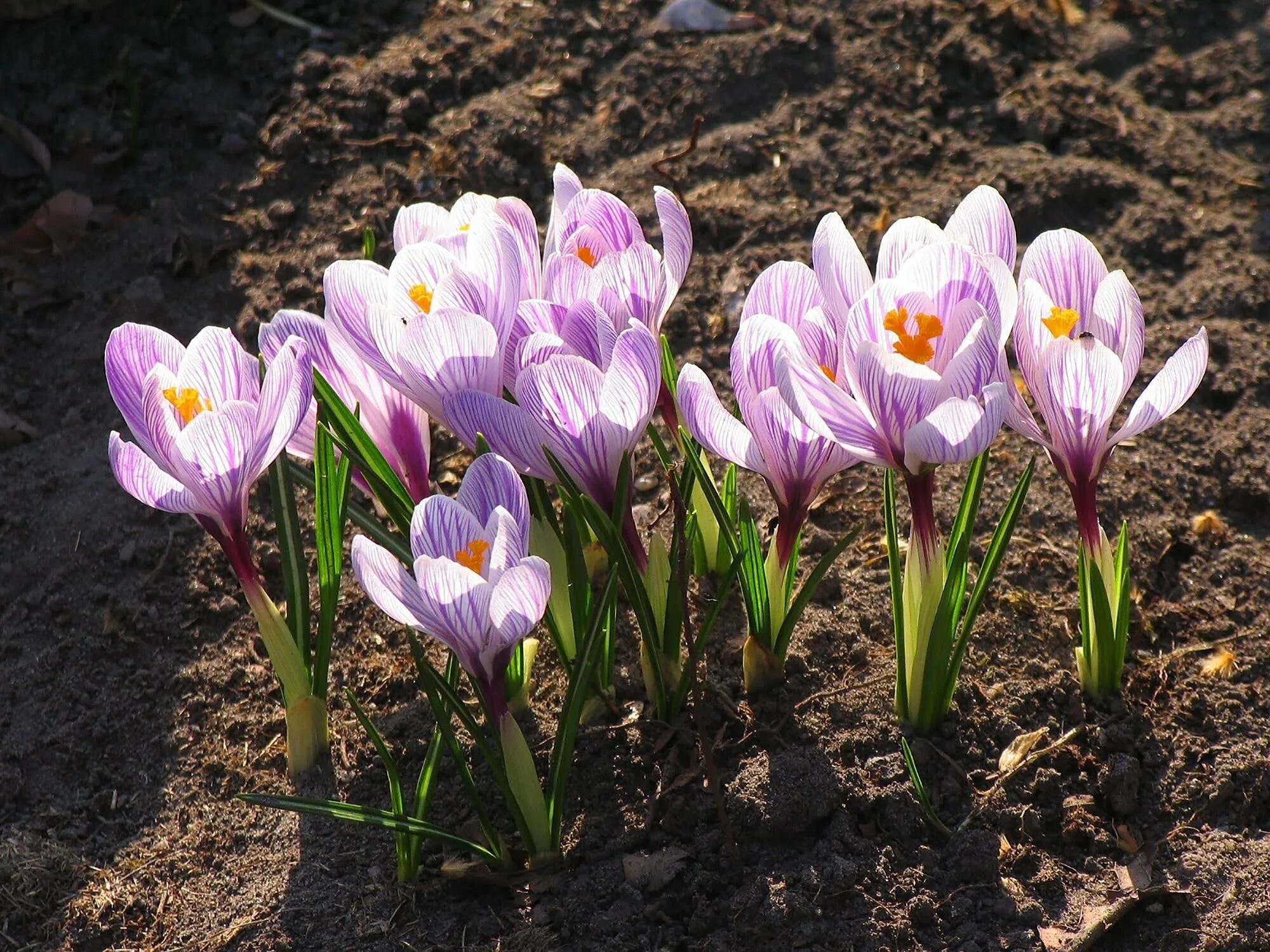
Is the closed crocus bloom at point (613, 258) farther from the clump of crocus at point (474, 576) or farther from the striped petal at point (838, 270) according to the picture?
the clump of crocus at point (474, 576)

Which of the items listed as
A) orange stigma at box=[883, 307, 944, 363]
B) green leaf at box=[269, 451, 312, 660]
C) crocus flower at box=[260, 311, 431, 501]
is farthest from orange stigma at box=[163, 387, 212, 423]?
orange stigma at box=[883, 307, 944, 363]

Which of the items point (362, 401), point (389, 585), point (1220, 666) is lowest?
point (1220, 666)

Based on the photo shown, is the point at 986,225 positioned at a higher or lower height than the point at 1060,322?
higher

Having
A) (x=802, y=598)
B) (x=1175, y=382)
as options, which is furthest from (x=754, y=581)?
(x=1175, y=382)

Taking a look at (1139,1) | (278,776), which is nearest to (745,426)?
(278,776)

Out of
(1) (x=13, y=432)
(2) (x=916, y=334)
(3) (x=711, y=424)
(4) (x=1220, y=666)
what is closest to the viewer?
(2) (x=916, y=334)

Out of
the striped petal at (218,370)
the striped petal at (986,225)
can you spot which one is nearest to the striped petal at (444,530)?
the striped petal at (218,370)

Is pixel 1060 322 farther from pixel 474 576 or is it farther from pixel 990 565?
pixel 474 576
